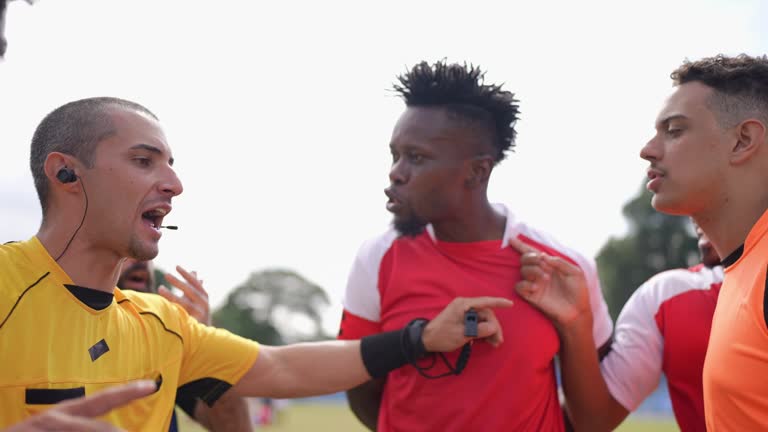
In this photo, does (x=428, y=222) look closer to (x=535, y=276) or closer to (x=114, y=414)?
(x=535, y=276)

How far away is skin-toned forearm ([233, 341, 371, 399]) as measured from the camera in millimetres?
4117

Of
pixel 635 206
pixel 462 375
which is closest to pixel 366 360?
pixel 462 375

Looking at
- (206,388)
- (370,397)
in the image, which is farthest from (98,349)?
(370,397)

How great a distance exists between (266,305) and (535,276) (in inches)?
3262

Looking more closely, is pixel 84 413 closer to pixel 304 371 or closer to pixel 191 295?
pixel 304 371

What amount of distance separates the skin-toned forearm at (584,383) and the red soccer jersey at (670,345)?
114 mm

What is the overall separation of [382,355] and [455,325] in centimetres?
45

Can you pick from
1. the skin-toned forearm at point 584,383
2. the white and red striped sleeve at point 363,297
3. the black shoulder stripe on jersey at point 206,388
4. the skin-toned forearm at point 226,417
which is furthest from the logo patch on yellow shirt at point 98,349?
the skin-toned forearm at point 584,383

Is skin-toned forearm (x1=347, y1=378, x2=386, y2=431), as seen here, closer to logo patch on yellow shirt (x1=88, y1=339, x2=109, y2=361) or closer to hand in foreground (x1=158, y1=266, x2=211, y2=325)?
hand in foreground (x1=158, y1=266, x2=211, y2=325)

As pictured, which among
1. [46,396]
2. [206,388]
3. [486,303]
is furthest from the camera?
[486,303]

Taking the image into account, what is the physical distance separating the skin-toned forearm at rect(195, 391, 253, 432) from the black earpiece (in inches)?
72.1

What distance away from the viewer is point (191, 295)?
4.59m

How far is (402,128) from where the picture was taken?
4926mm

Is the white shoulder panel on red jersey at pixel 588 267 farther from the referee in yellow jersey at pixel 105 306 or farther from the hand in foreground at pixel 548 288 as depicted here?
the referee in yellow jersey at pixel 105 306
